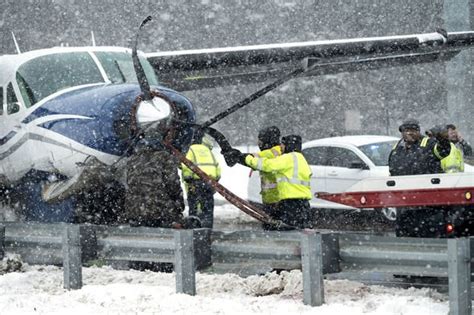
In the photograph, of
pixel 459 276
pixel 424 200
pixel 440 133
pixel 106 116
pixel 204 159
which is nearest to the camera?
pixel 459 276

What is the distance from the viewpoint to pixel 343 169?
685 inches

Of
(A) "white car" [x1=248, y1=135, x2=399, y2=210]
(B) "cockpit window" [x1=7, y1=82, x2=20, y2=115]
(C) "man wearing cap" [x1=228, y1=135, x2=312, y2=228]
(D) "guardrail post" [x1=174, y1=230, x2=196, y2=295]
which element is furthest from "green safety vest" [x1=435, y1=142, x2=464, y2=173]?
(A) "white car" [x1=248, y1=135, x2=399, y2=210]

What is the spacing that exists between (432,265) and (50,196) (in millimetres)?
5756

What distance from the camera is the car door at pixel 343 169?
17016mm

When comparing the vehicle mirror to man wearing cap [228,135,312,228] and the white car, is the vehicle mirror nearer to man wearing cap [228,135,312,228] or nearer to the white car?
the white car

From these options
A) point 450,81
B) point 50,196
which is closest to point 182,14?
point 450,81

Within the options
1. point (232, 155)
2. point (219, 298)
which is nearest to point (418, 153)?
point (232, 155)

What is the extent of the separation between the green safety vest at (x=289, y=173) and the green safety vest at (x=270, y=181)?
0.07 metres

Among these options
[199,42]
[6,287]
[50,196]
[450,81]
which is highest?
[199,42]

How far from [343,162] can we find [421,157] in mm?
7399

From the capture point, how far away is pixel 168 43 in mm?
44344

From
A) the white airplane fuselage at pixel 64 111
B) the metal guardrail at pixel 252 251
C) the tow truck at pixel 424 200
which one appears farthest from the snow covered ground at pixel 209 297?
the white airplane fuselage at pixel 64 111

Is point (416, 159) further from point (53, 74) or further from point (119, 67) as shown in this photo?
point (53, 74)

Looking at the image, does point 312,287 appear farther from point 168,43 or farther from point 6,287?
point 168,43
